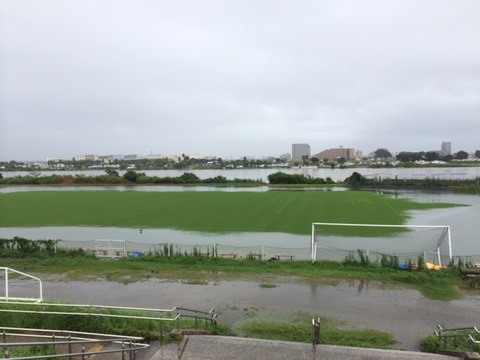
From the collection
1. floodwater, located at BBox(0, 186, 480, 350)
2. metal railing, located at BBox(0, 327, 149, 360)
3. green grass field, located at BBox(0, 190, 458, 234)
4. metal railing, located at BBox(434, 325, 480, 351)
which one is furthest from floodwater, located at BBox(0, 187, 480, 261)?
metal railing, located at BBox(0, 327, 149, 360)

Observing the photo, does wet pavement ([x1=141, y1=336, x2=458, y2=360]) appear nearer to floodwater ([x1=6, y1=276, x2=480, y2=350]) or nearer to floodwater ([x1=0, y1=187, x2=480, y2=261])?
floodwater ([x1=6, y1=276, x2=480, y2=350])

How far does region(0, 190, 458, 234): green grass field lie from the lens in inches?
1217

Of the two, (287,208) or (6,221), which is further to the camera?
(287,208)

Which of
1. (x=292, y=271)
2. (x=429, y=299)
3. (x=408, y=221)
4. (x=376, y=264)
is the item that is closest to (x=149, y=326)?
(x=292, y=271)

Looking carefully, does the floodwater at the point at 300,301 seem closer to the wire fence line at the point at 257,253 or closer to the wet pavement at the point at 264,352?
the wet pavement at the point at 264,352

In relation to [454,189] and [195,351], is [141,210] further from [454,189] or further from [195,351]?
[454,189]

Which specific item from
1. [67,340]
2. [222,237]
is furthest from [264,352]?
[222,237]

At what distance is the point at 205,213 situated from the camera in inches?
1446

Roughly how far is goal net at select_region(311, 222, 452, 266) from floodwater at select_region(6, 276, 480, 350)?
15.3 feet

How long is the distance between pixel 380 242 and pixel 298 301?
47.0ft

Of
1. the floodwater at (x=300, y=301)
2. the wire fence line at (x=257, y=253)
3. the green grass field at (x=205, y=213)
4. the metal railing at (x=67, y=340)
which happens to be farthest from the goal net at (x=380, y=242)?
the metal railing at (x=67, y=340)

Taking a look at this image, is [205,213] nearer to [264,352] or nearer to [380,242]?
[380,242]

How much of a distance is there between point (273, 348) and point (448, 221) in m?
29.4

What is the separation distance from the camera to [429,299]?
11.4 m
